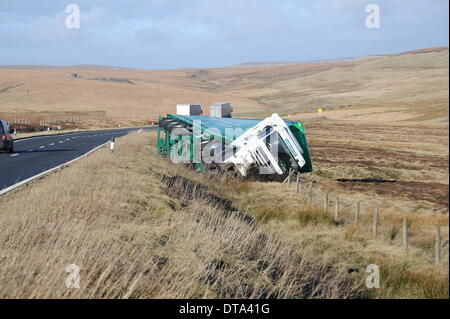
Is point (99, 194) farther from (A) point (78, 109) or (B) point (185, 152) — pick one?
(A) point (78, 109)

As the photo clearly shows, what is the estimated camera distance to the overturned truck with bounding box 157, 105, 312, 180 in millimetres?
19734

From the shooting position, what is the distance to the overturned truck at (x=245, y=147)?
19734 mm

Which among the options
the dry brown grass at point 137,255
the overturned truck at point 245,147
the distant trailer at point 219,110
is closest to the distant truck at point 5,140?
the overturned truck at point 245,147

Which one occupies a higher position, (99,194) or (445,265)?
(445,265)

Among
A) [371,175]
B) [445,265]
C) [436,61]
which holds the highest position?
[436,61]

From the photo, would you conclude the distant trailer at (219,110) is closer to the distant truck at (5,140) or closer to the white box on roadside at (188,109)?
the white box on roadside at (188,109)

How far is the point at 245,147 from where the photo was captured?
19688mm

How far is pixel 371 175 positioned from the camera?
23609 millimetres

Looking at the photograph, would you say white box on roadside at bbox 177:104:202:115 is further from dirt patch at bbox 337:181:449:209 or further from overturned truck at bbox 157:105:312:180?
dirt patch at bbox 337:181:449:209

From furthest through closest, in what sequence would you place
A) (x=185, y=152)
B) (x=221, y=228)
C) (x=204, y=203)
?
(x=185, y=152), (x=204, y=203), (x=221, y=228)
